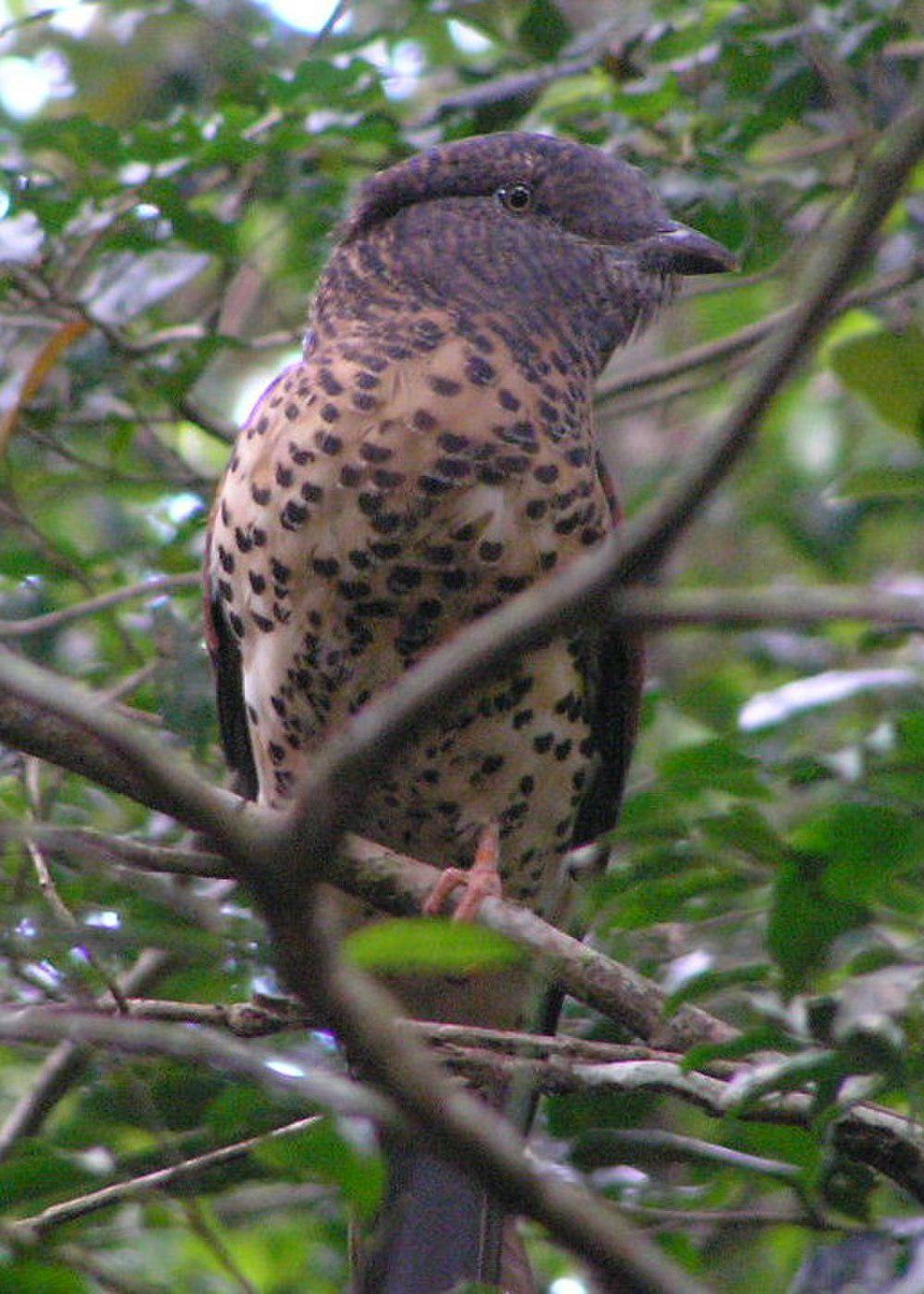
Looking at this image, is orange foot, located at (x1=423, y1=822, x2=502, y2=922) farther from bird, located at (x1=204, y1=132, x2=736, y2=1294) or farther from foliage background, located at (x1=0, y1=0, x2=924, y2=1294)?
foliage background, located at (x1=0, y1=0, x2=924, y2=1294)

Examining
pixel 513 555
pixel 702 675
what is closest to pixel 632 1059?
pixel 513 555

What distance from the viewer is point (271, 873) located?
4.72ft

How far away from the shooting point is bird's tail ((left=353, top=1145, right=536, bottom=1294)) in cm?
359

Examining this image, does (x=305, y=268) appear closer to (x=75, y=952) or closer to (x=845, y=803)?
(x=75, y=952)

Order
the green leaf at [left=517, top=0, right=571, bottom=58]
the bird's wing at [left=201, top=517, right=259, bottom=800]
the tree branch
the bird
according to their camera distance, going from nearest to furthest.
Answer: the bird → the bird's wing at [left=201, top=517, right=259, bottom=800] → the tree branch → the green leaf at [left=517, top=0, right=571, bottom=58]

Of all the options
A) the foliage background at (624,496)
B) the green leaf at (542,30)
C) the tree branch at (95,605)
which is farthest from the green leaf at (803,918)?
the green leaf at (542,30)

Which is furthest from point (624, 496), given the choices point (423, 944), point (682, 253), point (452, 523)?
point (423, 944)

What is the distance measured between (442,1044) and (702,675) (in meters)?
2.72

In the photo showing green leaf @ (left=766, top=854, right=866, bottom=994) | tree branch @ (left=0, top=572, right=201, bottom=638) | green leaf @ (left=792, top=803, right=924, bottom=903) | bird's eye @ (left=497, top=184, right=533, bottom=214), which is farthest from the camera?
bird's eye @ (left=497, top=184, right=533, bottom=214)

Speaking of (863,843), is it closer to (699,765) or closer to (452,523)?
(699,765)

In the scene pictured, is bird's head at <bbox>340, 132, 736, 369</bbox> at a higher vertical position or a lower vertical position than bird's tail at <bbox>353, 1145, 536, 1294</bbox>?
higher

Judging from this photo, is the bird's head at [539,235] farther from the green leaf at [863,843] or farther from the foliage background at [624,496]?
the green leaf at [863,843]

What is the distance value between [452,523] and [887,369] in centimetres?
92

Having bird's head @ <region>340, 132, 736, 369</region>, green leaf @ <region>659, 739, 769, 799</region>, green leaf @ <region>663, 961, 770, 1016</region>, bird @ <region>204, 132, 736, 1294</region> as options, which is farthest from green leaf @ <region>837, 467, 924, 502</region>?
green leaf @ <region>663, 961, 770, 1016</region>
